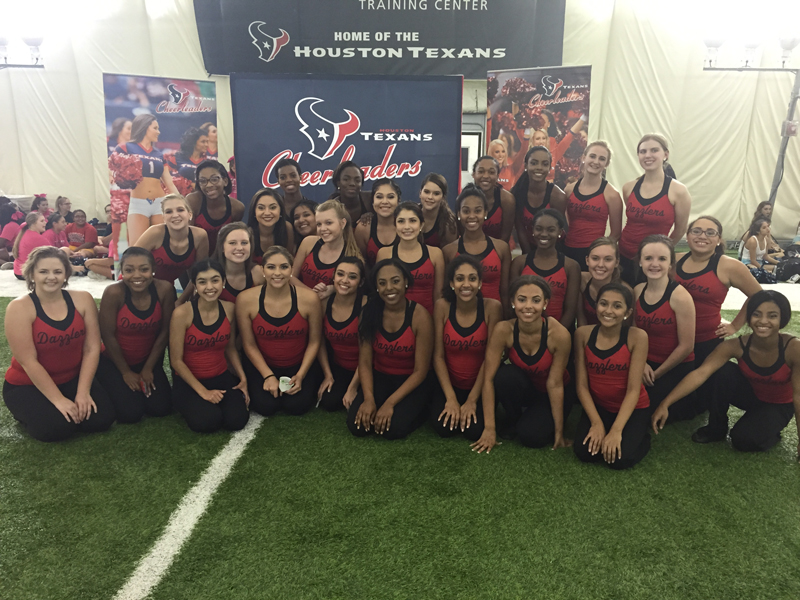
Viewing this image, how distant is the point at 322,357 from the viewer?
12.6 ft

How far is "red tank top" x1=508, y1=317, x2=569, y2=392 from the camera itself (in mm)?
3248

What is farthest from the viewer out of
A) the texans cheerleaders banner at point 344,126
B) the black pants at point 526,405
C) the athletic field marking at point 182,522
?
the texans cheerleaders banner at point 344,126

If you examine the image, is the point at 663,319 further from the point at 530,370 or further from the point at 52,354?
the point at 52,354

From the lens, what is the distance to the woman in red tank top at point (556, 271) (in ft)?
11.9

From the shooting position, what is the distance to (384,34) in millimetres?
10555

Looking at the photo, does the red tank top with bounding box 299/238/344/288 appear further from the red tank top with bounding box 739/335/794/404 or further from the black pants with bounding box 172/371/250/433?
the red tank top with bounding box 739/335/794/404

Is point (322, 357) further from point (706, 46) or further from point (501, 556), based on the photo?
point (706, 46)

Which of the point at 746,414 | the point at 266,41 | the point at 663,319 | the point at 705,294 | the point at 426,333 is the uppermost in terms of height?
the point at 266,41

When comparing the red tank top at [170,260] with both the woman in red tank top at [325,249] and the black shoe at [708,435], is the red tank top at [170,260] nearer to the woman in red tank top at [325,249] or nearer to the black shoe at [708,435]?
the woman in red tank top at [325,249]

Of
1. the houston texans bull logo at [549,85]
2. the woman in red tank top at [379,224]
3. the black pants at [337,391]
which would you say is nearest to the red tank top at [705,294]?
the woman in red tank top at [379,224]

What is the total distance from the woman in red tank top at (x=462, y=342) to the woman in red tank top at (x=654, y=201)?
148 cm

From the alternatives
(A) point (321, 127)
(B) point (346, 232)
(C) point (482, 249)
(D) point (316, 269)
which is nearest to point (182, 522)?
(D) point (316, 269)

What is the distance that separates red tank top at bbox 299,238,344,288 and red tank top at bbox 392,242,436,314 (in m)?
0.53

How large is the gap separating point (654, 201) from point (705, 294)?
0.83 meters
